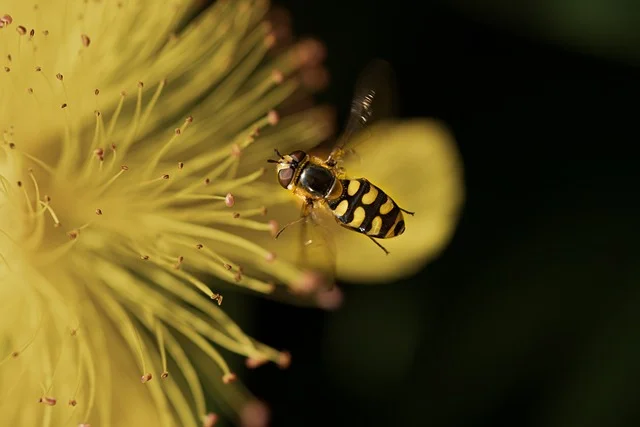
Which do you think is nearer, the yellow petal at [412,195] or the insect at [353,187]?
the insect at [353,187]

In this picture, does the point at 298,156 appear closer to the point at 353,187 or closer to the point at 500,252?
the point at 353,187

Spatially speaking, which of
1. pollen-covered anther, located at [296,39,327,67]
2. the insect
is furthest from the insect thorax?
pollen-covered anther, located at [296,39,327,67]

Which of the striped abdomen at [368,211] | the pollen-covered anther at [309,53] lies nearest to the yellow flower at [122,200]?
the pollen-covered anther at [309,53]

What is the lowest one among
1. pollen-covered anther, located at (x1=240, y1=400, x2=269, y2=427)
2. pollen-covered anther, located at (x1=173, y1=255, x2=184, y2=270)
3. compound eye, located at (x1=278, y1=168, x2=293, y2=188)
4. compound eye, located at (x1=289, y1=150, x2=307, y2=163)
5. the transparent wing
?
pollen-covered anther, located at (x1=240, y1=400, x2=269, y2=427)

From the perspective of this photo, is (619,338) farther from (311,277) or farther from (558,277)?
(311,277)

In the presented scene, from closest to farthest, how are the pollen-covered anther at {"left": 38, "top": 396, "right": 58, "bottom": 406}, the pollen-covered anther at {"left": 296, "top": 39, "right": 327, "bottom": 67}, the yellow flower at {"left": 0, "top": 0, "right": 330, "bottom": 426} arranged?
the pollen-covered anther at {"left": 38, "top": 396, "right": 58, "bottom": 406} → the yellow flower at {"left": 0, "top": 0, "right": 330, "bottom": 426} → the pollen-covered anther at {"left": 296, "top": 39, "right": 327, "bottom": 67}

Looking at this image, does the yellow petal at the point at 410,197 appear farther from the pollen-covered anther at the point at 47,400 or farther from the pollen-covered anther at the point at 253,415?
the pollen-covered anther at the point at 47,400

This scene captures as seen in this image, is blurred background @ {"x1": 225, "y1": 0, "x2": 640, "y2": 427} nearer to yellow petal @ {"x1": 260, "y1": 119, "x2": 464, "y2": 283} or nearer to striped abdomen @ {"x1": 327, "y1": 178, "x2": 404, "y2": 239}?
yellow petal @ {"x1": 260, "y1": 119, "x2": 464, "y2": 283}
